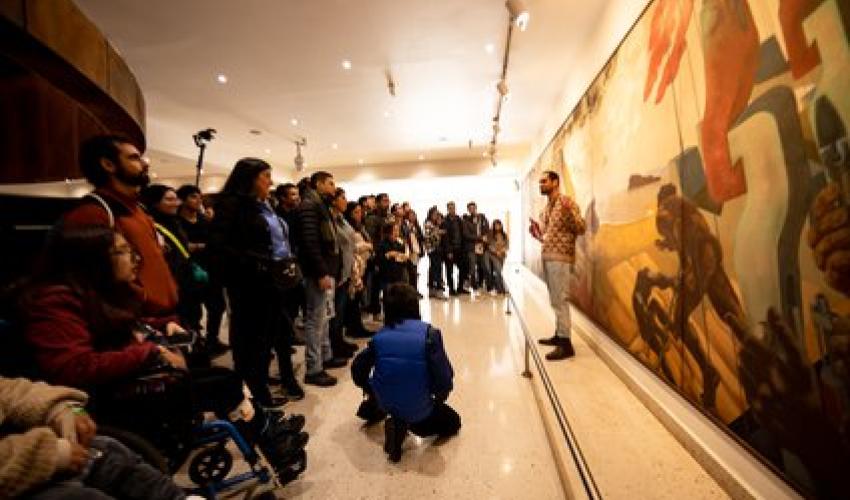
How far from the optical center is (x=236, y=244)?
2.45 metres

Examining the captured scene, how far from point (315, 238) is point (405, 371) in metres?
1.41

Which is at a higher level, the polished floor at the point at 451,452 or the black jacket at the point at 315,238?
the black jacket at the point at 315,238

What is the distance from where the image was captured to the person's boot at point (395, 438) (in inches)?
86.4

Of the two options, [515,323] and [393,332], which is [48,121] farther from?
[515,323]

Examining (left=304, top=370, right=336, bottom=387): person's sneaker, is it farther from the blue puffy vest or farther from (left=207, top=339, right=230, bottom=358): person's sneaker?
(left=207, top=339, right=230, bottom=358): person's sneaker

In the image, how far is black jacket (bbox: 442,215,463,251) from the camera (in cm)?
775

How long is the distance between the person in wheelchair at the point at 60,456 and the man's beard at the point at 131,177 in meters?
0.98

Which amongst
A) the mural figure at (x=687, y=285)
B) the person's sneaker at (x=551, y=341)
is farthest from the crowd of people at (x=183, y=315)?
the person's sneaker at (x=551, y=341)

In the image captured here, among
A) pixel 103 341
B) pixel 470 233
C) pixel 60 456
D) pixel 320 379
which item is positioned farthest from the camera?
pixel 470 233

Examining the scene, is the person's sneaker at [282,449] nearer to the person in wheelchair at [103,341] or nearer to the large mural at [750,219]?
the person in wheelchair at [103,341]

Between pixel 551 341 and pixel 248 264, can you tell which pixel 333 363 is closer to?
pixel 248 264

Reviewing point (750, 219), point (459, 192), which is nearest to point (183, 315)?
point (750, 219)

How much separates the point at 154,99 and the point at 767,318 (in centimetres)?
765

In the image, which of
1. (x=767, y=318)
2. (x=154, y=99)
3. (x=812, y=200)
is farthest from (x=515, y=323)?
(x=154, y=99)
